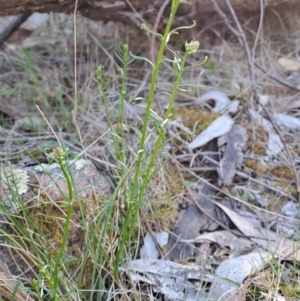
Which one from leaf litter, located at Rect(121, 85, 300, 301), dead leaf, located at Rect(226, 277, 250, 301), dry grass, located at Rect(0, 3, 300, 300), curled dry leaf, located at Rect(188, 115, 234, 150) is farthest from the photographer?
curled dry leaf, located at Rect(188, 115, 234, 150)

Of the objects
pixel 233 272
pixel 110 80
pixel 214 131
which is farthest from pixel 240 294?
pixel 110 80

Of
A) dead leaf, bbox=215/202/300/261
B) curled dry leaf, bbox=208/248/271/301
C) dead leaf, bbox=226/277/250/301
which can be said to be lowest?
dead leaf, bbox=215/202/300/261

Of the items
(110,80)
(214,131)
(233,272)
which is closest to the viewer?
(233,272)

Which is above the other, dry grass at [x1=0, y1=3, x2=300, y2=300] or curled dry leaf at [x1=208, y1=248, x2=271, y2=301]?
dry grass at [x1=0, y1=3, x2=300, y2=300]

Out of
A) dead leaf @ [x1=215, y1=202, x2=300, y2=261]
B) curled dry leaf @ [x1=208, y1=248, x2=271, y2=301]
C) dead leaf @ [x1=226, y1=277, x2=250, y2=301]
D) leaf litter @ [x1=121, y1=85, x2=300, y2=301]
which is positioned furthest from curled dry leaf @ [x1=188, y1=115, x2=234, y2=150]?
dead leaf @ [x1=226, y1=277, x2=250, y2=301]

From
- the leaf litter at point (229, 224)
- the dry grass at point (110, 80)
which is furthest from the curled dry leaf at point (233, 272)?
the dry grass at point (110, 80)

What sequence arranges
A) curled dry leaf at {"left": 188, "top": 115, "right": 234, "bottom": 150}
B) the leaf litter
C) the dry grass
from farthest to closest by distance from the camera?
curled dry leaf at {"left": 188, "top": 115, "right": 234, "bottom": 150}, the dry grass, the leaf litter

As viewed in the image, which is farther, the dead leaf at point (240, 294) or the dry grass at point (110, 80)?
the dry grass at point (110, 80)

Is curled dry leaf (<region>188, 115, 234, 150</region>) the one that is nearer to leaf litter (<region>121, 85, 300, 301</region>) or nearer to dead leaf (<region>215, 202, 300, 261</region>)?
leaf litter (<region>121, 85, 300, 301</region>)

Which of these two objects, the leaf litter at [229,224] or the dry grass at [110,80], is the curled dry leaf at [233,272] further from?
the dry grass at [110,80]

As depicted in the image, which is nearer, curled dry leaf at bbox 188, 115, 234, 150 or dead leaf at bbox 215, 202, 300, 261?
dead leaf at bbox 215, 202, 300, 261

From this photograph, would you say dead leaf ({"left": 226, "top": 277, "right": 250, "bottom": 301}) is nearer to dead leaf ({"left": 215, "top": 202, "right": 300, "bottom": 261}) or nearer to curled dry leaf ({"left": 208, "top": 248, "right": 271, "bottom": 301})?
curled dry leaf ({"left": 208, "top": 248, "right": 271, "bottom": 301})

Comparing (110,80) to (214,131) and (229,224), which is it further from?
(229,224)
